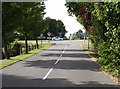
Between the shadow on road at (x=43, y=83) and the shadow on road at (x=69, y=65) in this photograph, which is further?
the shadow on road at (x=69, y=65)

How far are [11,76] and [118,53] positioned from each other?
7.78 metres

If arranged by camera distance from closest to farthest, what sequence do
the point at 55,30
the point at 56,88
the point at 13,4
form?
the point at 56,88 < the point at 13,4 < the point at 55,30

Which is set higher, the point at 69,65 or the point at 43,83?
the point at 43,83

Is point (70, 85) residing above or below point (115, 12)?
below

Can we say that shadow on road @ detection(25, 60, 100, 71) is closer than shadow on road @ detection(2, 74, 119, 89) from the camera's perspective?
No

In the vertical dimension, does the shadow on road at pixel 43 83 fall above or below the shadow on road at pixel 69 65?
above

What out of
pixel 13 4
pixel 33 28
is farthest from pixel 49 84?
pixel 33 28

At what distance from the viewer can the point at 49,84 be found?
16172mm

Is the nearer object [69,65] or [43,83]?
[43,83]

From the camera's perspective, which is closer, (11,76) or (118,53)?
(118,53)

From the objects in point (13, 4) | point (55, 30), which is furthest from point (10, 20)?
point (55, 30)

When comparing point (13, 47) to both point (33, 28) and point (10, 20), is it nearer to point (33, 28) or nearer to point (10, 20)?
point (33, 28)

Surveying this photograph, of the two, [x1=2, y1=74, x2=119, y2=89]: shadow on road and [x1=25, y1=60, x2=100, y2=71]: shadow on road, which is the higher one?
[x1=2, y1=74, x2=119, y2=89]: shadow on road

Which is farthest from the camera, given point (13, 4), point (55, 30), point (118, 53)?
point (55, 30)
